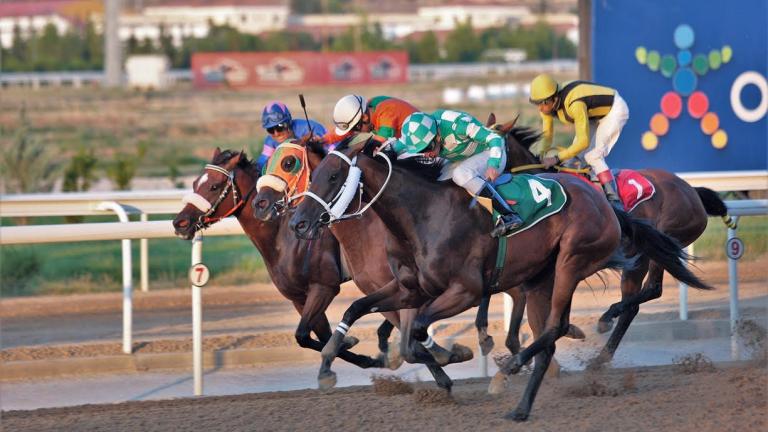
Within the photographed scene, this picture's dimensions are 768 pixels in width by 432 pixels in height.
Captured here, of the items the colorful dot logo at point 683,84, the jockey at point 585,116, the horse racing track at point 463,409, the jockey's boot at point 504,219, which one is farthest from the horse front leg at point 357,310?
Result: the colorful dot logo at point 683,84

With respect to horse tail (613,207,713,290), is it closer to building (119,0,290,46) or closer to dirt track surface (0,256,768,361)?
dirt track surface (0,256,768,361)

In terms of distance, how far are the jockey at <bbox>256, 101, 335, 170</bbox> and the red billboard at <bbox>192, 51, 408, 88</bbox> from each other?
1054 inches

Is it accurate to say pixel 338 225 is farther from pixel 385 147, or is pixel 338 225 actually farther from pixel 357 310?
pixel 385 147

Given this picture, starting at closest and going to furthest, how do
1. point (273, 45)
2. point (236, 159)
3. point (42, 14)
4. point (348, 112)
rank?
point (348, 112) → point (236, 159) → point (273, 45) → point (42, 14)

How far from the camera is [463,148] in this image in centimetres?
563

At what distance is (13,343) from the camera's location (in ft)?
25.3

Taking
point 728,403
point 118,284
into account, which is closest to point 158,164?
point 118,284

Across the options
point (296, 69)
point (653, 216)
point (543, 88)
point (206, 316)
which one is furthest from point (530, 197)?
point (296, 69)

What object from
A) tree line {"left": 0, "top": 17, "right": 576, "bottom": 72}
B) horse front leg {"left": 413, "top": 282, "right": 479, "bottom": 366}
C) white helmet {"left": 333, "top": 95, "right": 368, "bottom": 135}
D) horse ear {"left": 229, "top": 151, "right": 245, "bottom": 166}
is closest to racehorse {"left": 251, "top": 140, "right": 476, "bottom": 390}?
white helmet {"left": 333, "top": 95, "right": 368, "bottom": 135}

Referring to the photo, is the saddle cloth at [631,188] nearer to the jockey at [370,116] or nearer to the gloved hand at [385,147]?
the jockey at [370,116]

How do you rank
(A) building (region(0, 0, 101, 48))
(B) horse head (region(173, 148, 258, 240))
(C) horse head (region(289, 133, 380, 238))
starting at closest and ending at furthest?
(C) horse head (region(289, 133, 380, 238)) → (B) horse head (region(173, 148, 258, 240)) → (A) building (region(0, 0, 101, 48))

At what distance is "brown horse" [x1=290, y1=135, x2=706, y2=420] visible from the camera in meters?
5.18

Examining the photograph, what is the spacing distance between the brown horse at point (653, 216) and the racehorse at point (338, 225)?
Answer: 1127 millimetres

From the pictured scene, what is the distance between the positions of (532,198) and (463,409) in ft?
3.38
